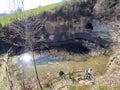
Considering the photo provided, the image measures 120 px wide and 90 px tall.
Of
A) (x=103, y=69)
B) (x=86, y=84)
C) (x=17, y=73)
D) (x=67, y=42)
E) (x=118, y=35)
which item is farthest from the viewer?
(x=67, y=42)

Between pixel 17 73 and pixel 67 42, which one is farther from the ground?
pixel 67 42

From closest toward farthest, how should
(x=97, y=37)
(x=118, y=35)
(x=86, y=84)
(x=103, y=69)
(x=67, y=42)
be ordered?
(x=86, y=84) < (x=103, y=69) < (x=118, y=35) < (x=97, y=37) < (x=67, y=42)

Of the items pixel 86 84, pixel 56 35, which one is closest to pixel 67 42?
pixel 56 35

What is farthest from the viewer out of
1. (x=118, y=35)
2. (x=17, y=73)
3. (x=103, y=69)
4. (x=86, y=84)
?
(x=118, y=35)

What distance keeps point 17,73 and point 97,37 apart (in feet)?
37.0

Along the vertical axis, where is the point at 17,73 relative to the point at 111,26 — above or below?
below

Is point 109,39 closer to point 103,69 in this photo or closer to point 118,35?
point 118,35

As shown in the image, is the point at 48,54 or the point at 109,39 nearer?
the point at 109,39

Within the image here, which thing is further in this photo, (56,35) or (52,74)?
(56,35)

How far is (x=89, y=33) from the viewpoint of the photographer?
37.3 metres

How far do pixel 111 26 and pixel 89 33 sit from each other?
3368mm

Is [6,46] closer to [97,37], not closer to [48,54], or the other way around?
[48,54]

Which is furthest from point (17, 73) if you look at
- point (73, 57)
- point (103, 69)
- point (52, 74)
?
point (103, 69)

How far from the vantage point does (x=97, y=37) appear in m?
35.1
